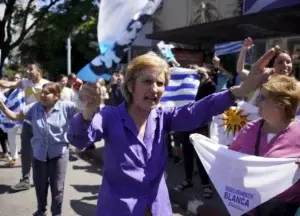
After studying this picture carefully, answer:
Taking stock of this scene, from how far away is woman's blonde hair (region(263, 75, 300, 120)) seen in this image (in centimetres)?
295

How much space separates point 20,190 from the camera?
731 cm

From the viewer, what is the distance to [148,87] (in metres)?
2.66

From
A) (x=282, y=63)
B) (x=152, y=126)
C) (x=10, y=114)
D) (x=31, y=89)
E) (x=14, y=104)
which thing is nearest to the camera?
(x=152, y=126)

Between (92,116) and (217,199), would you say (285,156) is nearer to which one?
(92,116)

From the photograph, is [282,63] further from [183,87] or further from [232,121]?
[183,87]

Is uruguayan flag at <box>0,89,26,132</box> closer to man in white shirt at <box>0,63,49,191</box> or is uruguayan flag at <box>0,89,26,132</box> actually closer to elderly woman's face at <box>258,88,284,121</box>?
man in white shirt at <box>0,63,49,191</box>

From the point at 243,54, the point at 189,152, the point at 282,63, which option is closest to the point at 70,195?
the point at 189,152

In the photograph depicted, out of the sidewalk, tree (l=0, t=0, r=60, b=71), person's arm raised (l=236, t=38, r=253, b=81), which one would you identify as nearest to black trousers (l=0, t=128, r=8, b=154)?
the sidewalk

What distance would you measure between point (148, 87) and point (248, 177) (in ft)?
3.28

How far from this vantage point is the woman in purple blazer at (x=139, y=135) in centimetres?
265

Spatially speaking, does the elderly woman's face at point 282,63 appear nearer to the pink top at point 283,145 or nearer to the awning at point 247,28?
the pink top at point 283,145

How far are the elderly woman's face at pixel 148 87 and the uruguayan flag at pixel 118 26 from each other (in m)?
0.17

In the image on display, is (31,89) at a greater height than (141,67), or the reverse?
(141,67)

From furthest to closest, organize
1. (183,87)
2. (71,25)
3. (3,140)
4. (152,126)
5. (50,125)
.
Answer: (71,25) → (3,140) → (183,87) → (50,125) → (152,126)
